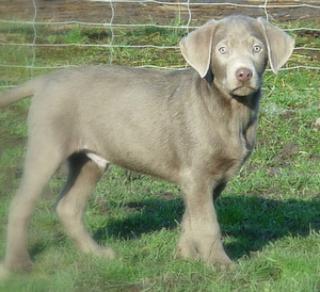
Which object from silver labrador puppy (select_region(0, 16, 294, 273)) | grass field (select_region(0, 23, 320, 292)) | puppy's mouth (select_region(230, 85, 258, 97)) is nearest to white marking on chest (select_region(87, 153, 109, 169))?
silver labrador puppy (select_region(0, 16, 294, 273))

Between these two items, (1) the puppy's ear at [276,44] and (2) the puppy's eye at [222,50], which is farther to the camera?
(1) the puppy's ear at [276,44]

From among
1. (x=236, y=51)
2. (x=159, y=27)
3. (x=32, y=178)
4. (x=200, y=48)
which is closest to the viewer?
(x=32, y=178)

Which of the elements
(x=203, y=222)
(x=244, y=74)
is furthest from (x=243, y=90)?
(x=203, y=222)

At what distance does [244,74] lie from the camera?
4.19 metres

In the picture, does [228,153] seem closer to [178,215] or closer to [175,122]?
[175,122]

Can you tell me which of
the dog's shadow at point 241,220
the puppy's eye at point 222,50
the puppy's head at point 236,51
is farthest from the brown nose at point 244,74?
the dog's shadow at point 241,220

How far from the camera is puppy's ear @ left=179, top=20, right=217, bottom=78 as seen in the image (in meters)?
4.42

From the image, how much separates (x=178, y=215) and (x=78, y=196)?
935mm

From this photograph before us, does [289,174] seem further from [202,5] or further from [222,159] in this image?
[202,5]

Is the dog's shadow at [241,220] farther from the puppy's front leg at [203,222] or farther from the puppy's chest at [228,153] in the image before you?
the puppy's chest at [228,153]

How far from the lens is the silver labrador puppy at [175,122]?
14.3 feet

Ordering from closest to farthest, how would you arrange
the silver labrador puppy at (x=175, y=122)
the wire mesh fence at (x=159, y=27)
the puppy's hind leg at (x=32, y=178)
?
the puppy's hind leg at (x=32, y=178) < the silver labrador puppy at (x=175, y=122) < the wire mesh fence at (x=159, y=27)

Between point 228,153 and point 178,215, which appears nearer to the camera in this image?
point 228,153

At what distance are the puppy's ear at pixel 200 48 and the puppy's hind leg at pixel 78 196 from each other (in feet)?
2.67
